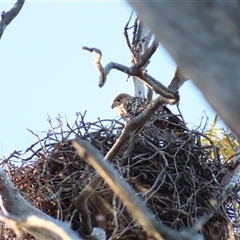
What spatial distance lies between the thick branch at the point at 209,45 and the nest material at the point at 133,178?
2.53 metres

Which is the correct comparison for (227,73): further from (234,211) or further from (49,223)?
(234,211)

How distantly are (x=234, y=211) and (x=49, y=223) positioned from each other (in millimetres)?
2676

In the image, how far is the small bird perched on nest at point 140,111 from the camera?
4.62m

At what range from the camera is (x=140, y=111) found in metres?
5.48

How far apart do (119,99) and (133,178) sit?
245 cm

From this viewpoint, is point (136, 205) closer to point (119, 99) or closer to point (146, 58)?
point (146, 58)

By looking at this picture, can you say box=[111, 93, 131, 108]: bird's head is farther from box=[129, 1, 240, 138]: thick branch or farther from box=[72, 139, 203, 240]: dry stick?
box=[129, 1, 240, 138]: thick branch

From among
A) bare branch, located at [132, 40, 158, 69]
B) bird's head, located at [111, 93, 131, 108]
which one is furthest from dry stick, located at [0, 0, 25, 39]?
bird's head, located at [111, 93, 131, 108]

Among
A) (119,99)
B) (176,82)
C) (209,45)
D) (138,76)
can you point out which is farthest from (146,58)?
(119,99)

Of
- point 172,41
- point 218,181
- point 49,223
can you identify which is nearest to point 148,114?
point 49,223

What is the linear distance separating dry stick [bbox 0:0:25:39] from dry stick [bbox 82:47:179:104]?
476 mm

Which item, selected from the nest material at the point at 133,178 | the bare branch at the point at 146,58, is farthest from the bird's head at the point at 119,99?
the bare branch at the point at 146,58

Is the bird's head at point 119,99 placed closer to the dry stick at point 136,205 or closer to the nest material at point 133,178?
the nest material at point 133,178

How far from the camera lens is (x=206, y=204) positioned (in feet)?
13.1
